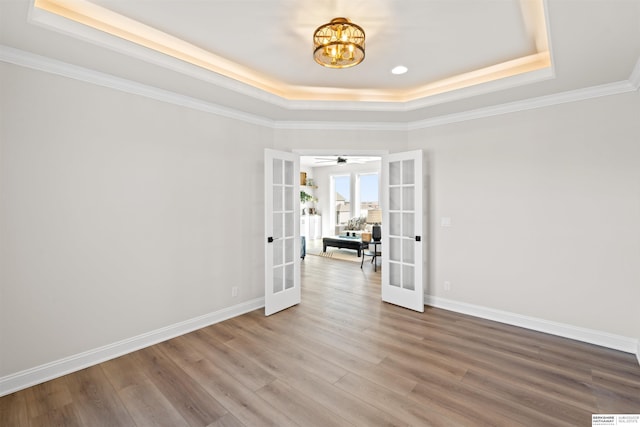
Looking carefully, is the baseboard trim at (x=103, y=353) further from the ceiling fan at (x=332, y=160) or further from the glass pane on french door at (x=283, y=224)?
the ceiling fan at (x=332, y=160)

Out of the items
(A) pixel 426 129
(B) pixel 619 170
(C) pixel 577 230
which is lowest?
(C) pixel 577 230

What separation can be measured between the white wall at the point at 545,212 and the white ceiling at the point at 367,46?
15.9 inches

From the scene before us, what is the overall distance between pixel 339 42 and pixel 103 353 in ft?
11.0

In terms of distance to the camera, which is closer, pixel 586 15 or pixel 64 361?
pixel 586 15

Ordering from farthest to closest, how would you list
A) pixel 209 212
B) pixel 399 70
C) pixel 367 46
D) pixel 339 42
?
1. pixel 209 212
2. pixel 399 70
3. pixel 367 46
4. pixel 339 42

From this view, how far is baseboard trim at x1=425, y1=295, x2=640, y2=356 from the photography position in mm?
2844

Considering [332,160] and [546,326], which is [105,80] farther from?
[332,160]

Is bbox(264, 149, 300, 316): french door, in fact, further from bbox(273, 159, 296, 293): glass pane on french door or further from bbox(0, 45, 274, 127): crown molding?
bbox(0, 45, 274, 127): crown molding

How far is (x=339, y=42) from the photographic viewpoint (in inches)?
85.6

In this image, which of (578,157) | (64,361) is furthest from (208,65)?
(578,157)

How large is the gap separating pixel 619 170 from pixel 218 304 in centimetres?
450

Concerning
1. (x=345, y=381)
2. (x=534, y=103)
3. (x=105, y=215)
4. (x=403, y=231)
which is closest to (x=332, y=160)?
(x=403, y=231)

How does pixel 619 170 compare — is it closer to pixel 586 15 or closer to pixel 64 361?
pixel 586 15

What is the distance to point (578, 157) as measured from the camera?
306cm
